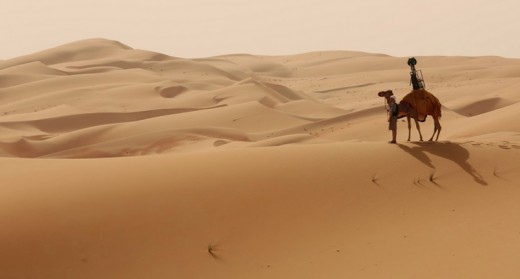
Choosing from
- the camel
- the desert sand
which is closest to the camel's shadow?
→ the desert sand

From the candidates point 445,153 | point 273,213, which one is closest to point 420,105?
point 445,153

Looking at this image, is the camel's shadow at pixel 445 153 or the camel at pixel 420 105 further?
the camel at pixel 420 105

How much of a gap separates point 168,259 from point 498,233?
327 centimetres

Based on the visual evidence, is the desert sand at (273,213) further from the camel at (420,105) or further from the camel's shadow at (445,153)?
the camel at (420,105)

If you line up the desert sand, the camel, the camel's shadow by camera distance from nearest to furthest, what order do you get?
the desert sand < the camel's shadow < the camel

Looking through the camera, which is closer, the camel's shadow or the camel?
the camel's shadow

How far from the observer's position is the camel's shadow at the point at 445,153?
8.39 meters

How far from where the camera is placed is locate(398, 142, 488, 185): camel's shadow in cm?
839

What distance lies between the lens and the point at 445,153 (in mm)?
8859

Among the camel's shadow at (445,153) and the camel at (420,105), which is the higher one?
the camel at (420,105)

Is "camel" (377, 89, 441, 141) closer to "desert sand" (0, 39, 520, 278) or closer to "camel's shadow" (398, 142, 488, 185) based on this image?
"camel's shadow" (398, 142, 488, 185)

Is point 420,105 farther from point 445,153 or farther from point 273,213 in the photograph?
point 273,213

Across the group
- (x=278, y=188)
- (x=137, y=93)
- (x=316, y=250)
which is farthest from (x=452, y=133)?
(x=137, y=93)

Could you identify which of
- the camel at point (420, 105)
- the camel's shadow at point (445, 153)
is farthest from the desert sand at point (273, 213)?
the camel at point (420, 105)
